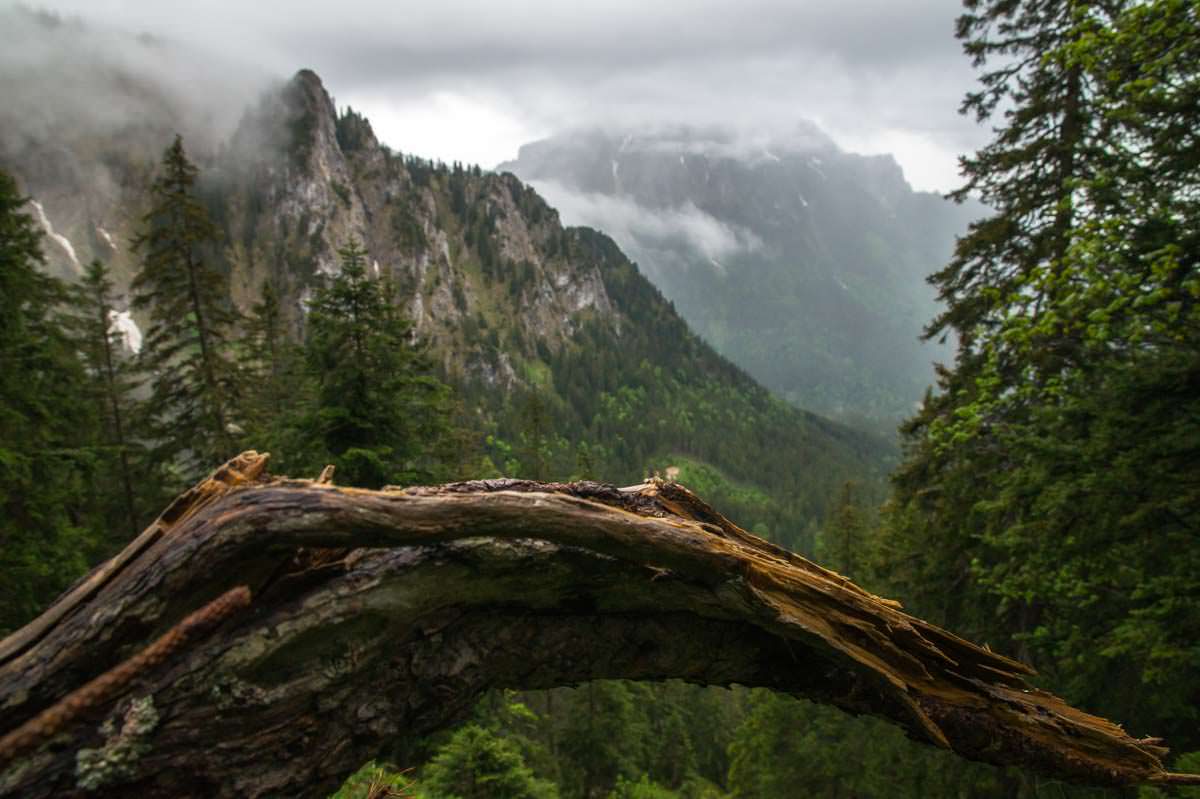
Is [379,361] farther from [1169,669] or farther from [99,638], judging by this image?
[1169,669]

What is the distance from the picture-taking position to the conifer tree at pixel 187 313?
15.7m

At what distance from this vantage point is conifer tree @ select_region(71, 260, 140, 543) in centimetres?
1795

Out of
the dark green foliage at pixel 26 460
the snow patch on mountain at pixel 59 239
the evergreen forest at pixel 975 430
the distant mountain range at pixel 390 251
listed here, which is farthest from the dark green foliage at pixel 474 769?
the snow patch on mountain at pixel 59 239

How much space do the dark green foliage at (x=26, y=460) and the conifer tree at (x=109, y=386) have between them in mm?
6960

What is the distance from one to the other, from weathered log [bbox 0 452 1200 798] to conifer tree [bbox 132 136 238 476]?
15.9 metres

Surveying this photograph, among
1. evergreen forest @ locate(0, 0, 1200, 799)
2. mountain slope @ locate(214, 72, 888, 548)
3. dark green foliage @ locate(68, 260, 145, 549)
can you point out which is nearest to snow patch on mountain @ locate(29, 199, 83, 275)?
mountain slope @ locate(214, 72, 888, 548)

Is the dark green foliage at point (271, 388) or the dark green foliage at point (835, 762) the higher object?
the dark green foliage at point (271, 388)

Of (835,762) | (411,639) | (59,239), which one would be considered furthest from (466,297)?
(411,639)

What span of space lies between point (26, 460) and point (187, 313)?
887 cm

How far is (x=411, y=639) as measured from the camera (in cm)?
269

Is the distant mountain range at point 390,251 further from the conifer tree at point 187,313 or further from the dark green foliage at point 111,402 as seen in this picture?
the conifer tree at point 187,313

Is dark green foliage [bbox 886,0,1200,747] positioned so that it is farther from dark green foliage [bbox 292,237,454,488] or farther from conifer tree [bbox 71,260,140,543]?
conifer tree [bbox 71,260,140,543]

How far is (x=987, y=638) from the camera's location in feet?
38.6

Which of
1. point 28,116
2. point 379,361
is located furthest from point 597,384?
point 379,361
